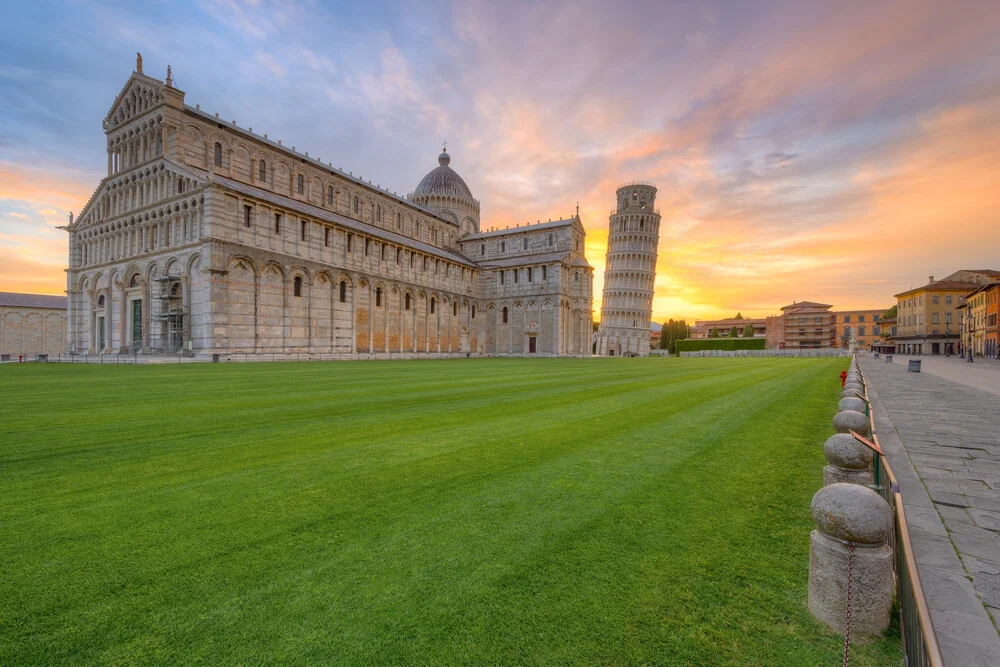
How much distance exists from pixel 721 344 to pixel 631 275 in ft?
65.8

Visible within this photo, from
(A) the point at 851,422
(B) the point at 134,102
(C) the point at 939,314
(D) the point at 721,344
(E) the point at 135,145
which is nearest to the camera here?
(A) the point at 851,422

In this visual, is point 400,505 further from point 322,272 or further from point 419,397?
point 322,272

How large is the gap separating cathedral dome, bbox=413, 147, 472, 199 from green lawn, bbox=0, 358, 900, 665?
65.1m

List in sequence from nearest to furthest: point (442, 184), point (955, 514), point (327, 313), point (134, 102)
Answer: point (955, 514) < point (134, 102) < point (327, 313) < point (442, 184)

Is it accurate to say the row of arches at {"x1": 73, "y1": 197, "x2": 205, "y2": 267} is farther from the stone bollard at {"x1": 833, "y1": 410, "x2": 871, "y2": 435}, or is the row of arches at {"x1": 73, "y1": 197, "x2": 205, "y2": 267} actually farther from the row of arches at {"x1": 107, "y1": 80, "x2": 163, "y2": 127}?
the stone bollard at {"x1": 833, "y1": 410, "x2": 871, "y2": 435}

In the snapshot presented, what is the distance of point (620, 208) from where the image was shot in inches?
3465

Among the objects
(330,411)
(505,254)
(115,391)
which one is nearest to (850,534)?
(330,411)

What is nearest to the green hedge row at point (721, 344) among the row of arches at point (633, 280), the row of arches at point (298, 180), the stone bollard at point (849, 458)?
the row of arches at point (633, 280)

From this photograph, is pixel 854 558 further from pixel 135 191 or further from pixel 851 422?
pixel 135 191

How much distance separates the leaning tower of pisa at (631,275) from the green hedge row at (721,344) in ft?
24.5

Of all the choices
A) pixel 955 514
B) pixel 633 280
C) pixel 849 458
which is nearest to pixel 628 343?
pixel 633 280

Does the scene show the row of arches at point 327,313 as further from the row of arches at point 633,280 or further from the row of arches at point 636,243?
the row of arches at point 636,243

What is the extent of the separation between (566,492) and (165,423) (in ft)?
23.1

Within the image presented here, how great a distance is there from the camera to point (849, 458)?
11.5 feet
